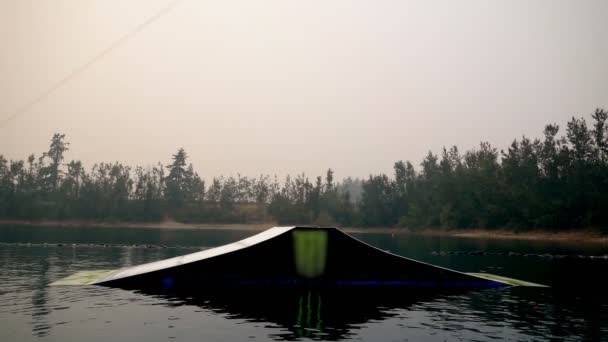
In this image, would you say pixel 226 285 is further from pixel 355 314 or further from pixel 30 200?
pixel 30 200

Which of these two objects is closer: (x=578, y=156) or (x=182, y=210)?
(x=578, y=156)

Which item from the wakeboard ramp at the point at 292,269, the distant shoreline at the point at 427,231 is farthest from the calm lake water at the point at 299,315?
the distant shoreline at the point at 427,231

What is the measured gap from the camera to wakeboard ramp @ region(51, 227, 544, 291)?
26.1 metres

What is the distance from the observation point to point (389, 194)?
165750 millimetres

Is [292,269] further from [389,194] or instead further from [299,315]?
[389,194]

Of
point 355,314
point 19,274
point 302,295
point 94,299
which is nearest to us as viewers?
point 355,314

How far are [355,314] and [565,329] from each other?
26.1 ft

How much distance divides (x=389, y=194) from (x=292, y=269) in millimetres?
142070

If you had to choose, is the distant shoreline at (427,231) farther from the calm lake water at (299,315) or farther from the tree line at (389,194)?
the calm lake water at (299,315)

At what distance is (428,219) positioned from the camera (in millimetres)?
139750

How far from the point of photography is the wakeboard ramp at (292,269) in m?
26.1

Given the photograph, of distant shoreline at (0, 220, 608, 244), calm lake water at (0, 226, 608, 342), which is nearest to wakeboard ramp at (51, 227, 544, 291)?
calm lake water at (0, 226, 608, 342)

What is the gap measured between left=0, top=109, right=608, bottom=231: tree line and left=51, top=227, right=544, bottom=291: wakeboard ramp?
266 feet

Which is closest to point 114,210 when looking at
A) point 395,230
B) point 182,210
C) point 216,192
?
point 182,210
